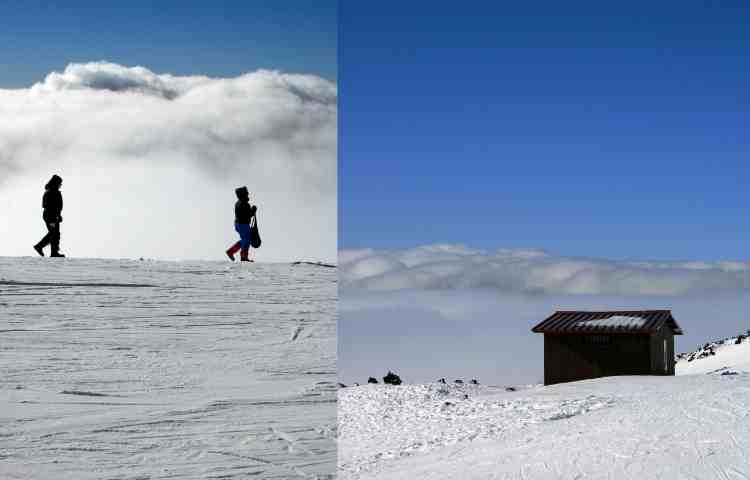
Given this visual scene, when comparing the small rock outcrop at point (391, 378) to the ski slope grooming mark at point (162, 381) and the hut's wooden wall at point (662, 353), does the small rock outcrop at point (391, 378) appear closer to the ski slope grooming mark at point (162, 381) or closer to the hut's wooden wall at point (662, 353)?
the hut's wooden wall at point (662, 353)

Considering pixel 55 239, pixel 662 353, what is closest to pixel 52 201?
pixel 55 239

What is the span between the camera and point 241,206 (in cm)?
993

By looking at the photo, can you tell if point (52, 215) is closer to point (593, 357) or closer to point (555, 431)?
point (555, 431)

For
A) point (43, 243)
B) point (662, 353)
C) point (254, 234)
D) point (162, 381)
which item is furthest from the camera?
point (662, 353)

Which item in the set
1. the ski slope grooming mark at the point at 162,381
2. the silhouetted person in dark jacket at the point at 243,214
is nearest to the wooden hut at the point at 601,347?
the silhouetted person in dark jacket at the point at 243,214

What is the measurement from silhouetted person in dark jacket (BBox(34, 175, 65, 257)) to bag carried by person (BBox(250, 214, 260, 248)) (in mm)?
2175

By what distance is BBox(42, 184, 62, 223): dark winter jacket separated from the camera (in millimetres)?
9555

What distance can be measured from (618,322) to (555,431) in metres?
10.4

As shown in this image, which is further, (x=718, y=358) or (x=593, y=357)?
(x=718, y=358)

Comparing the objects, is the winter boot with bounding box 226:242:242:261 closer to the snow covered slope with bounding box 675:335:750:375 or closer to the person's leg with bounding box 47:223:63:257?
the person's leg with bounding box 47:223:63:257

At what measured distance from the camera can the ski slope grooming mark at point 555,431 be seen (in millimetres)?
9578

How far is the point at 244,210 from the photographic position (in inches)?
391

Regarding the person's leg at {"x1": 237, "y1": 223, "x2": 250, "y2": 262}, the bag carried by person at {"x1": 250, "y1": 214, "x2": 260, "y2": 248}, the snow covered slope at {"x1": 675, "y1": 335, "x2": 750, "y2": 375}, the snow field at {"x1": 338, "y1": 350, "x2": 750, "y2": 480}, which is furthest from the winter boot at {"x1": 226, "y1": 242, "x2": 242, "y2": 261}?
the snow covered slope at {"x1": 675, "y1": 335, "x2": 750, "y2": 375}

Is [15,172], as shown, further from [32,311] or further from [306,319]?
[306,319]
